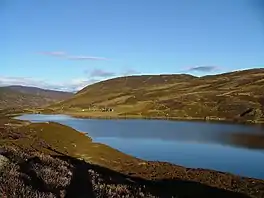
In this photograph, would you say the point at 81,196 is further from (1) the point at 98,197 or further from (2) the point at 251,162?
(2) the point at 251,162

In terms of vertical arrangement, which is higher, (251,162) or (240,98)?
(240,98)

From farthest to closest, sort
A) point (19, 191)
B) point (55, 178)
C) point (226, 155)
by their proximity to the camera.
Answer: point (226, 155) < point (55, 178) < point (19, 191)

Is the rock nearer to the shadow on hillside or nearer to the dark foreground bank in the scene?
the dark foreground bank

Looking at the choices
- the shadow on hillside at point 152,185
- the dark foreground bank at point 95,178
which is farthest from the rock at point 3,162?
the shadow on hillside at point 152,185

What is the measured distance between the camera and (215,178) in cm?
2703

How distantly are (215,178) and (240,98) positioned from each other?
13176 centimetres

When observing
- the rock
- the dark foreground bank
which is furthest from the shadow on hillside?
the rock

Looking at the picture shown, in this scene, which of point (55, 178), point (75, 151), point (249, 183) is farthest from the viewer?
point (75, 151)

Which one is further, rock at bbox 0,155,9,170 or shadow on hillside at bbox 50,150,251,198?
shadow on hillside at bbox 50,150,251,198

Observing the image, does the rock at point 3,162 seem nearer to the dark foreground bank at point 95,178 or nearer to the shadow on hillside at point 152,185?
the dark foreground bank at point 95,178

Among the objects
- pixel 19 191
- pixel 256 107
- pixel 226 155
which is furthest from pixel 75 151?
pixel 256 107

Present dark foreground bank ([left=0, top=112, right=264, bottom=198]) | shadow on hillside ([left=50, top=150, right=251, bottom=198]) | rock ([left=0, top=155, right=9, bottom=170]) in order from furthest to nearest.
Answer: shadow on hillside ([left=50, top=150, right=251, bottom=198]) < rock ([left=0, top=155, right=9, bottom=170]) < dark foreground bank ([left=0, top=112, right=264, bottom=198])

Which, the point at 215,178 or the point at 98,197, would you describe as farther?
the point at 215,178

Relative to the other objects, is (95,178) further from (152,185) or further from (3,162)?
(152,185)
